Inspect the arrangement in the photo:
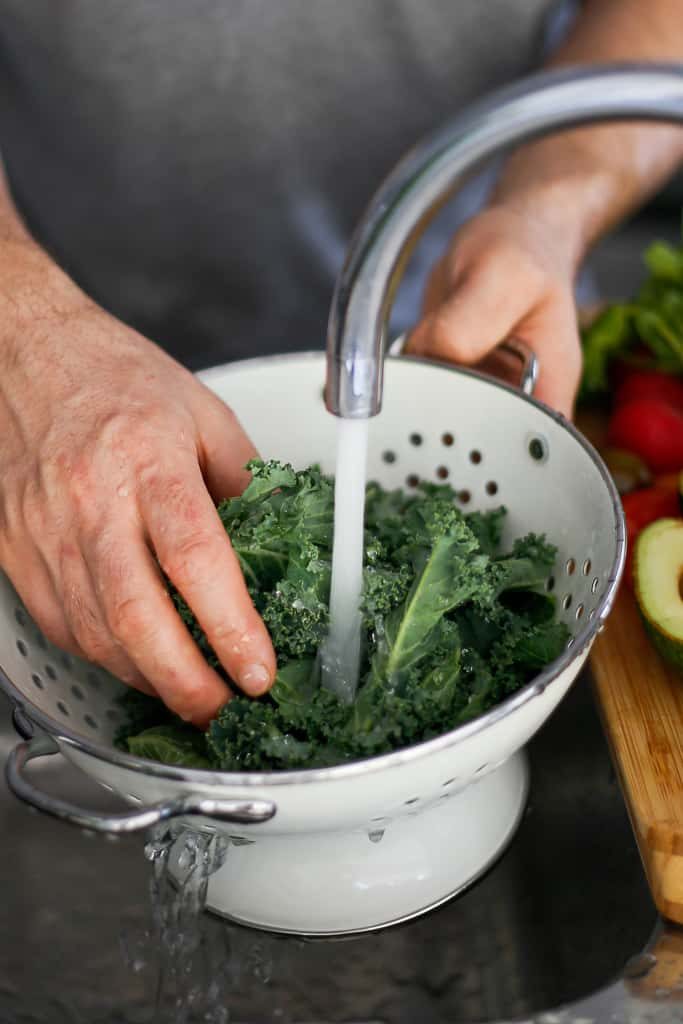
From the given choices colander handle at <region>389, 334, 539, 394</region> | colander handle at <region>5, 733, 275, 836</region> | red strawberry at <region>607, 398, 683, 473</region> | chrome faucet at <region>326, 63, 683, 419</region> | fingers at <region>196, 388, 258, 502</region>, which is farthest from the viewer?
red strawberry at <region>607, 398, 683, 473</region>

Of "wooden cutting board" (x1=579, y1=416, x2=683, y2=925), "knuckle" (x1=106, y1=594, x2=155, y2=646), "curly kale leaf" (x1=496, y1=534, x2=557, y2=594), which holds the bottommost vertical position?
"wooden cutting board" (x1=579, y1=416, x2=683, y2=925)

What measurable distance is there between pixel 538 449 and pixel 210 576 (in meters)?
0.37

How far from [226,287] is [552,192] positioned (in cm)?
49

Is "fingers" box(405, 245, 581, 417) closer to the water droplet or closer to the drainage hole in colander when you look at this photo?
the drainage hole in colander

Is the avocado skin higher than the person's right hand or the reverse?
the reverse

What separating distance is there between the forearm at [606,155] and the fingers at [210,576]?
73 cm

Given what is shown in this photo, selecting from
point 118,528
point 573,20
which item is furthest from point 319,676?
point 573,20

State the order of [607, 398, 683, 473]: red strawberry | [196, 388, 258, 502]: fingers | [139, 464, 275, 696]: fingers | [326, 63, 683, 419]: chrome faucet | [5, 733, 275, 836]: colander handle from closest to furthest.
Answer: [326, 63, 683, 419]: chrome faucet → [5, 733, 275, 836]: colander handle → [139, 464, 275, 696]: fingers → [196, 388, 258, 502]: fingers → [607, 398, 683, 473]: red strawberry

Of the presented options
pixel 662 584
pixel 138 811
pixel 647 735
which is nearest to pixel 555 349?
pixel 662 584

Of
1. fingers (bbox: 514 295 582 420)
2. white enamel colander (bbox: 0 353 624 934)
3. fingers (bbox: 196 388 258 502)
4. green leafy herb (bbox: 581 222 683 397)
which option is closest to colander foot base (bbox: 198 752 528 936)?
white enamel colander (bbox: 0 353 624 934)

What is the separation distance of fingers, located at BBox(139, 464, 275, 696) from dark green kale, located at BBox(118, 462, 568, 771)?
0.11 feet

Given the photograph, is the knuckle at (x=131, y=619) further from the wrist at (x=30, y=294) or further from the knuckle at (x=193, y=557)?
the wrist at (x=30, y=294)

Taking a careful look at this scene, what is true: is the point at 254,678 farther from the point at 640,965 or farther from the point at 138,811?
the point at 640,965

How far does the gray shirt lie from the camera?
52.1 inches
